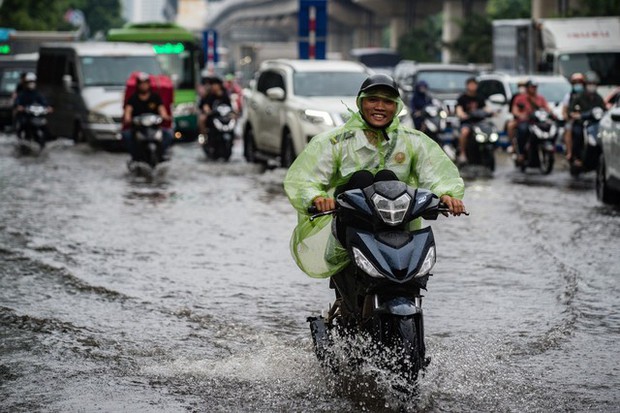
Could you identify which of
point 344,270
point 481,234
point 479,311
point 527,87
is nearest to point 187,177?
point 527,87

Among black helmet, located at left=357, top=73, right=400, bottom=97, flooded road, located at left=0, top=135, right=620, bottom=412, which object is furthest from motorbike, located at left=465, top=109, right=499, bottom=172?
black helmet, located at left=357, top=73, right=400, bottom=97

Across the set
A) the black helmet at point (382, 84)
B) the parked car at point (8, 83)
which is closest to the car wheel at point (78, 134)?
the parked car at point (8, 83)

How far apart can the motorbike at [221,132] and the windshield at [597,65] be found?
872cm

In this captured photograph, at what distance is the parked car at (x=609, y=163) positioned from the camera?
55.0 ft

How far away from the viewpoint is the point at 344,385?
7059 millimetres

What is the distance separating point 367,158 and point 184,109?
25976mm

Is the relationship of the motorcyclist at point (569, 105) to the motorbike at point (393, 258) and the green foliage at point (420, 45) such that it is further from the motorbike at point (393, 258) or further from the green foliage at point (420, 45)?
the green foliage at point (420, 45)

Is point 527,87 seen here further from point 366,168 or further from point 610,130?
point 366,168

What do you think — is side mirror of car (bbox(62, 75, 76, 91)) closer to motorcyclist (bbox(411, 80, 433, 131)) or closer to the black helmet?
motorcyclist (bbox(411, 80, 433, 131))

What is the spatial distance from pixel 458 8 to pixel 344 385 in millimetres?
71494

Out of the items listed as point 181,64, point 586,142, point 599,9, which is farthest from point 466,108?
point 599,9

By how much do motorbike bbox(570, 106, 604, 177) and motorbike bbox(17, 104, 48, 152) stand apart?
1137cm

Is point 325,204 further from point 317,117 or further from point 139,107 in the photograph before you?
point 139,107

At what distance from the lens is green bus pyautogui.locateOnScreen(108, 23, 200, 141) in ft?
107
